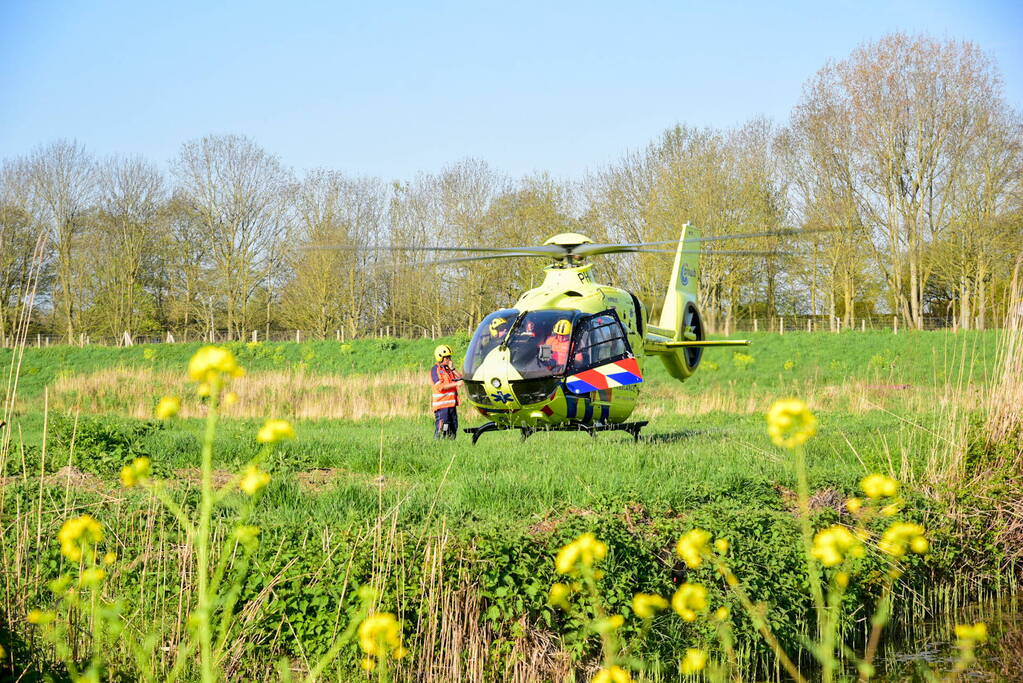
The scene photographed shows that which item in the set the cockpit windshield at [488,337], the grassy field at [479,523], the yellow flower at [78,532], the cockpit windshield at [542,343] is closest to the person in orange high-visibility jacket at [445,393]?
the grassy field at [479,523]

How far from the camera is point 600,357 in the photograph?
12109 mm

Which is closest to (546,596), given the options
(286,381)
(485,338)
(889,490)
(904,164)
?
(889,490)

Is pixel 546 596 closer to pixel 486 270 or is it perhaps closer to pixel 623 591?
pixel 623 591

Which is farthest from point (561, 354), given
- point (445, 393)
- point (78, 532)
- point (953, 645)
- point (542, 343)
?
point (78, 532)

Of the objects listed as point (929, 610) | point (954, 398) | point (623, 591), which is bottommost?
point (929, 610)

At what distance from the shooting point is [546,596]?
6.66 meters

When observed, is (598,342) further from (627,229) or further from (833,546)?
(627,229)

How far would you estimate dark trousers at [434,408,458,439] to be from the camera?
565 inches

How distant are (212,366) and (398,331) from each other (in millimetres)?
48528

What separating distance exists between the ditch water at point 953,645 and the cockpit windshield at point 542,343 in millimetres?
4954

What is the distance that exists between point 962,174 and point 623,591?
34664 mm

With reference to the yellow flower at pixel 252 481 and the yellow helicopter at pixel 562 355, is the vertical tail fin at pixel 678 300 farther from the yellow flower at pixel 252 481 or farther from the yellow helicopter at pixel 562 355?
the yellow flower at pixel 252 481

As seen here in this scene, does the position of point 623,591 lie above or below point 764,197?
below

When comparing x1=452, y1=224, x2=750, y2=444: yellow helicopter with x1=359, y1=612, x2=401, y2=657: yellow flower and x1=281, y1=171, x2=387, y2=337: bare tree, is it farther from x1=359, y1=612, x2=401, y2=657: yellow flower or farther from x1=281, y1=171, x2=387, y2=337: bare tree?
x1=281, y1=171, x2=387, y2=337: bare tree
